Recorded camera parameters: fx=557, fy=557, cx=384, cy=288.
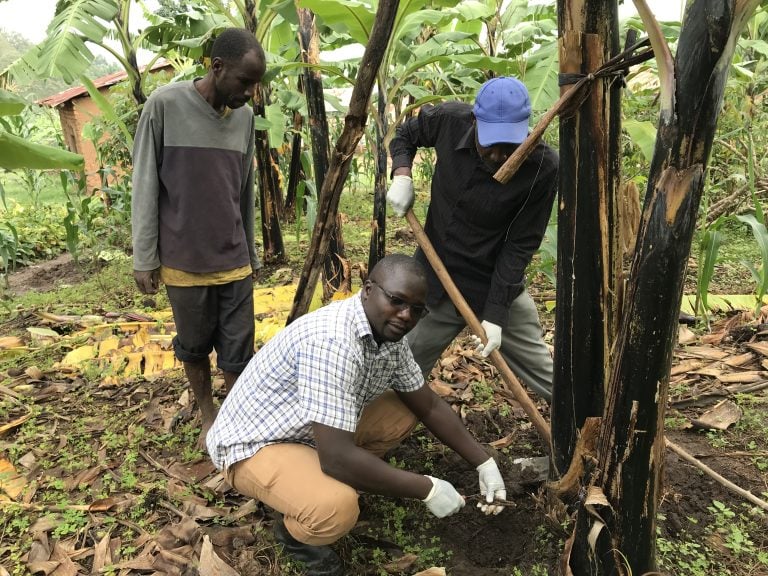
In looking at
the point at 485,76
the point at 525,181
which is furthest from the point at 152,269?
the point at 485,76

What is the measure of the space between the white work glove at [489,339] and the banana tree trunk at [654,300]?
88 cm

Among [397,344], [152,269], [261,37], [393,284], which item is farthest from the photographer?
[261,37]

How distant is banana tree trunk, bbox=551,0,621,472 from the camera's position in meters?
1.48

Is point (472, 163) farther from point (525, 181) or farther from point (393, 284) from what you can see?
point (393, 284)

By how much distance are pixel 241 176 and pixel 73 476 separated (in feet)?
5.41

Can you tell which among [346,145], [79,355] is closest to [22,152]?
[79,355]

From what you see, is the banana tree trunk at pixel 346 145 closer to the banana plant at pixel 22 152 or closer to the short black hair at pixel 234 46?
the short black hair at pixel 234 46

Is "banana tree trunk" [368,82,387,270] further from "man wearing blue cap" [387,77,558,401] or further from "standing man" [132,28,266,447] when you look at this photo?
"standing man" [132,28,266,447]

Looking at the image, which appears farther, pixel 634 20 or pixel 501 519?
pixel 634 20

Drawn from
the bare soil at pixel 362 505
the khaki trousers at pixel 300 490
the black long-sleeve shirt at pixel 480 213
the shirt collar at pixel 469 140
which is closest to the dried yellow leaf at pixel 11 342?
the bare soil at pixel 362 505

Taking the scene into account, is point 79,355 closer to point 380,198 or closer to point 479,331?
point 380,198

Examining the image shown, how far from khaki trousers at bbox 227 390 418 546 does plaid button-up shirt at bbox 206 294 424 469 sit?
0.18 feet

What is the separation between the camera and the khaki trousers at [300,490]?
75.0 inches

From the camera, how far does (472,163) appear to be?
7.86 feet
